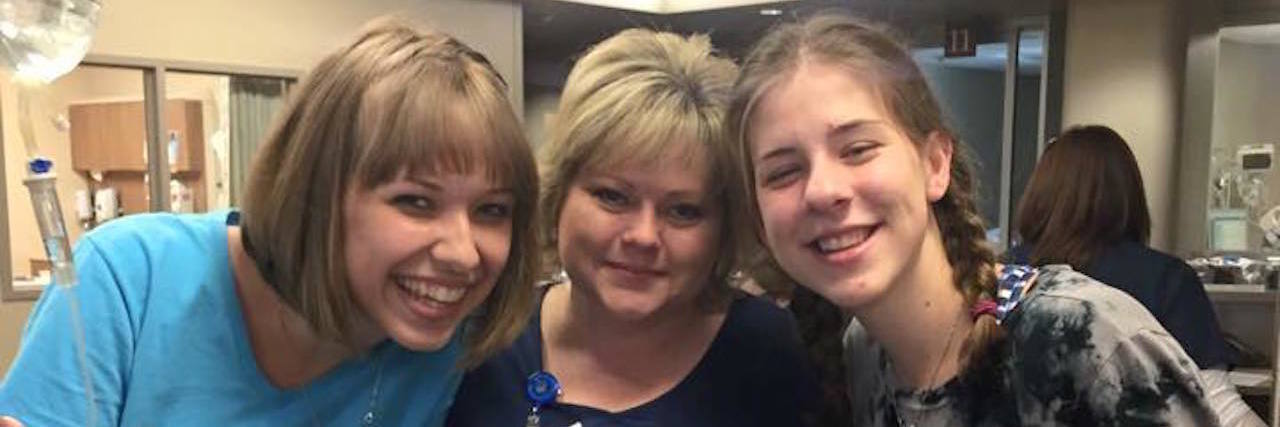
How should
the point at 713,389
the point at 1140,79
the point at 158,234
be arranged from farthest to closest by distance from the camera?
the point at 1140,79
the point at 713,389
the point at 158,234

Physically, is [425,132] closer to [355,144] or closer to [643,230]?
[355,144]

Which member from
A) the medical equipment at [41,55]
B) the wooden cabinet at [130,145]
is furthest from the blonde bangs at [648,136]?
the wooden cabinet at [130,145]

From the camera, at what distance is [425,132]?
1.11 metres

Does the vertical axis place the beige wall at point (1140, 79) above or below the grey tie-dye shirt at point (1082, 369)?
above

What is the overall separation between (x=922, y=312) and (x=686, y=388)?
36 centimetres

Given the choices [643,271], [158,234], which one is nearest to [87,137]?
[158,234]

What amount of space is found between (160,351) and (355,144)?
0.31 meters

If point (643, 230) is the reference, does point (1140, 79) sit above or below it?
above

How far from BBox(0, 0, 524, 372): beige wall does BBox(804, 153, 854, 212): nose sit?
231cm

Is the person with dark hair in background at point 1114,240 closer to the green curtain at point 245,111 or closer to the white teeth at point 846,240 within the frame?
the white teeth at point 846,240

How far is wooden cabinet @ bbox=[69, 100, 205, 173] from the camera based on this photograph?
379 centimetres

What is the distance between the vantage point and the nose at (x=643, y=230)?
1.35 m

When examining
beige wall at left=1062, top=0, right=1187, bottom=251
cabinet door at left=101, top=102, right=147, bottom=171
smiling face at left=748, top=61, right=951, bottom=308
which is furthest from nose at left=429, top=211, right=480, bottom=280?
beige wall at left=1062, top=0, right=1187, bottom=251

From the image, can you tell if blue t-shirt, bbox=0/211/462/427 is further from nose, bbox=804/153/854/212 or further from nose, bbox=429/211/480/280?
nose, bbox=804/153/854/212
